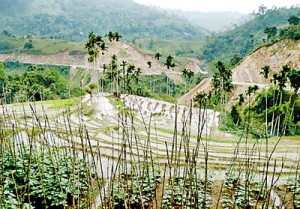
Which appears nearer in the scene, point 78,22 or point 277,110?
point 277,110

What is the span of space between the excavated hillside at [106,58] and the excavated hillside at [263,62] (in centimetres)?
2597

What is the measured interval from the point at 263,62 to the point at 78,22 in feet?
415

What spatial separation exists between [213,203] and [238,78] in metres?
37.6

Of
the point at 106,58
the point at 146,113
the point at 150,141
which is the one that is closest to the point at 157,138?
the point at 150,141

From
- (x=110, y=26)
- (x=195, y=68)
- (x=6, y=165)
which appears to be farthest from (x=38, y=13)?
(x=6, y=165)

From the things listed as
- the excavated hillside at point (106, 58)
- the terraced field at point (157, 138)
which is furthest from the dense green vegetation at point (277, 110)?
the excavated hillside at point (106, 58)

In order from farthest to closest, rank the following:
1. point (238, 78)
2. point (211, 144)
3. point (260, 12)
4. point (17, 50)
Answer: point (260, 12), point (17, 50), point (238, 78), point (211, 144)

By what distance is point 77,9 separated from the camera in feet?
615

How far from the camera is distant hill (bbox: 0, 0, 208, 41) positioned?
438 ft

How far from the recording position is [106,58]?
7288cm

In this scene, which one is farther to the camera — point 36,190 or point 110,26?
point 110,26

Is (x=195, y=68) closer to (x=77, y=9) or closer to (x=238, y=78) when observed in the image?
(x=238, y=78)

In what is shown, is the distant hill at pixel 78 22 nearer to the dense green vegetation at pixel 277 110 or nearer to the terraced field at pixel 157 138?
the dense green vegetation at pixel 277 110

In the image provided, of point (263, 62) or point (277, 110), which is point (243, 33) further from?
point (277, 110)
